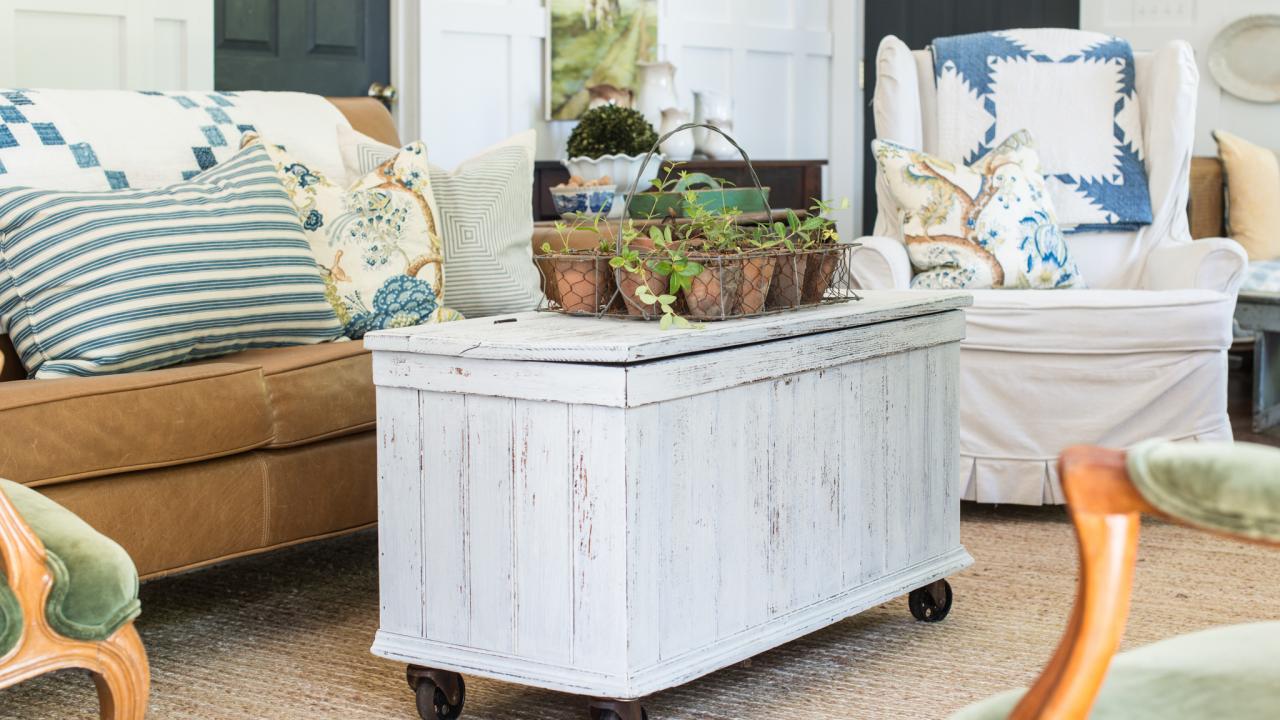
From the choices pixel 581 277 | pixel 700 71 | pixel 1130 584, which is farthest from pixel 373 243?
pixel 700 71

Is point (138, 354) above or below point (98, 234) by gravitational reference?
below

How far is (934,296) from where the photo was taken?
7.52 feet

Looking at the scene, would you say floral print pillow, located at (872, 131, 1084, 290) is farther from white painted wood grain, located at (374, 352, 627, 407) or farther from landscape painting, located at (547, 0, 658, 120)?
white painted wood grain, located at (374, 352, 627, 407)

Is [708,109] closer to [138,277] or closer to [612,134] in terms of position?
[612,134]

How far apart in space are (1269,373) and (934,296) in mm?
2452

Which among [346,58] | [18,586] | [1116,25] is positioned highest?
[1116,25]

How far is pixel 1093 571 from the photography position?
0.74m

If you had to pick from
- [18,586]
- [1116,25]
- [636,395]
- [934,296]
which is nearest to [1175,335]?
[934,296]

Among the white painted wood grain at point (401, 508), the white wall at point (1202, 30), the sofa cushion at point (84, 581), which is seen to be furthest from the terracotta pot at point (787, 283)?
the white wall at point (1202, 30)

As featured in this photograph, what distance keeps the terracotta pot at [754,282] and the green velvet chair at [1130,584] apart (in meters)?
1.06

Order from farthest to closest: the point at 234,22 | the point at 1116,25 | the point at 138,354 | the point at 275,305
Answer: the point at 1116,25 → the point at 234,22 → the point at 275,305 → the point at 138,354

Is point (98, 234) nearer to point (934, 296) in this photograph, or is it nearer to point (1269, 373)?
point (934, 296)

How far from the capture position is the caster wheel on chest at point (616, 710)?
1.70 meters

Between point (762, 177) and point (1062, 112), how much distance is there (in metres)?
1.47
